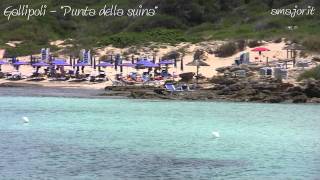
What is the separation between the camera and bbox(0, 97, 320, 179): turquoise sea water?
24359mm

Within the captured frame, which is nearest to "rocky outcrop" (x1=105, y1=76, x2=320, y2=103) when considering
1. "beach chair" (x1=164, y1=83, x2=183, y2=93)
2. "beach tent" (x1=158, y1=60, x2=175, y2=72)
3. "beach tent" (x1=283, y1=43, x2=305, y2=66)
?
"beach chair" (x1=164, y1=83, x2=183, y2=93)

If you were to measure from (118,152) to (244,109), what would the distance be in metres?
20.7

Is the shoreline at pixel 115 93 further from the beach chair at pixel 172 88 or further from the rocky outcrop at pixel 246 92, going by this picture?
the beach chair at pixel 172 88

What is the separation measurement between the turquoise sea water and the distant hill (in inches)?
981

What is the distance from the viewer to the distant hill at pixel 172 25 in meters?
74.6

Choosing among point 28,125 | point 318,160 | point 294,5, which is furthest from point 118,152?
point 294,5

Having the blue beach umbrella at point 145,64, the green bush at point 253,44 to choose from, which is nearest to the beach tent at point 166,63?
the blue beach umbrella at point 145,64

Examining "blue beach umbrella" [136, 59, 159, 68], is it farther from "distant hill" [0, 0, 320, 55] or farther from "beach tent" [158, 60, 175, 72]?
"distant hill" [0, 0, 320, 55]

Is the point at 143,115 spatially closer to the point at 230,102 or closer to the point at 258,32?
the point at 230,102

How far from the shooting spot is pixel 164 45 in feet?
240

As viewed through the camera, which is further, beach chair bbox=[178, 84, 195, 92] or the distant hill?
the distant hill

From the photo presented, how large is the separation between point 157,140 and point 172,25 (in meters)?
53.6

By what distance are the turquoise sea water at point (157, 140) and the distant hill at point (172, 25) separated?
24.9 meters

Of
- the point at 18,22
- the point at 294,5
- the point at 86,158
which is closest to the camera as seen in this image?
the point at 86,158
